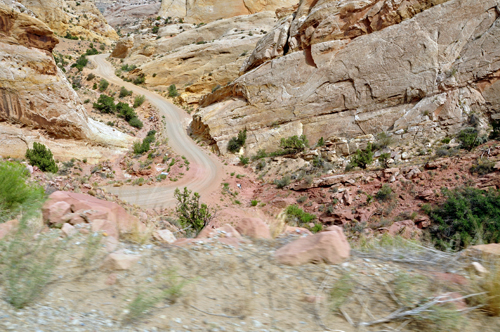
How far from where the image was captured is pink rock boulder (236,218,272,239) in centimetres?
446

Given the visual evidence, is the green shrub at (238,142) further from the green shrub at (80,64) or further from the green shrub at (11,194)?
the green shrub at (80,64)

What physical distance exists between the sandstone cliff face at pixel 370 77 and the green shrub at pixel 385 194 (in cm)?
615

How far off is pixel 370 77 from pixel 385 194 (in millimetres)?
10657

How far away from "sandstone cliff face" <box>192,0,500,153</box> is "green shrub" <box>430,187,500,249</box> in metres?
7.40

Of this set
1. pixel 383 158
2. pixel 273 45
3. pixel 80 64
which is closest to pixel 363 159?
pixel 383 158

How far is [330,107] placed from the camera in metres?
21.3

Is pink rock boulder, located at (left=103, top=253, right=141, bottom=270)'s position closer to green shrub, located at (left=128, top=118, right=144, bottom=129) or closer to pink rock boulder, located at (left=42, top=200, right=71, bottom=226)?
pink rock boulder, located at (left=42, top=200, right=71, bottom=226)

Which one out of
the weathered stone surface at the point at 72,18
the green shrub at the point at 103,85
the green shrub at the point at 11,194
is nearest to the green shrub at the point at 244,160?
the green shrub at the point at 11,194

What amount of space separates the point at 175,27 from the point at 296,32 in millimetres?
32302

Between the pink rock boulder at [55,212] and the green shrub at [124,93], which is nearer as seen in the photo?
the pink rock boulder at [55,212]

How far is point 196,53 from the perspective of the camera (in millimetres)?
38031

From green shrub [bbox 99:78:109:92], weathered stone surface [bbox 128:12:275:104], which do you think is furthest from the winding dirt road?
weathered stone surface [bbox 128:12:275:104]

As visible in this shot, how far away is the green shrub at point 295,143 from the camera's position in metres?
20.2

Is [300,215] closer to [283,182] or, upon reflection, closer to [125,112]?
[283,182]
